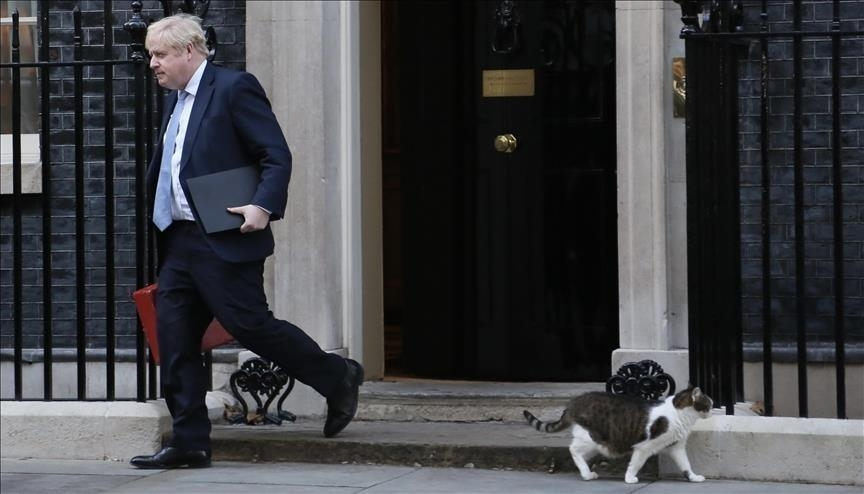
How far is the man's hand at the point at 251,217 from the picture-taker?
6.41 meters

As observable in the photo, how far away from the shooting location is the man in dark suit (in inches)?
257

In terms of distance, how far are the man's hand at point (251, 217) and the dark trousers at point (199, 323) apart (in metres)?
0.18

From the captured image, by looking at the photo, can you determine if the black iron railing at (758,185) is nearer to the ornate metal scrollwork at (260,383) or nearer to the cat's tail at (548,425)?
the cat's tail at (548,425)

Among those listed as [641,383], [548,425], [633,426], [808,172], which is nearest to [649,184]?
[808,172]

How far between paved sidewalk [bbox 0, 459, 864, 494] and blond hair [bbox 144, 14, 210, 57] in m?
1.68

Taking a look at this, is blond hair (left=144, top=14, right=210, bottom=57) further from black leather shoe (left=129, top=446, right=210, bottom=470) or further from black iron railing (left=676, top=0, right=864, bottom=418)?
black iron railing (left=676, top=0, right=864, bottom=418)

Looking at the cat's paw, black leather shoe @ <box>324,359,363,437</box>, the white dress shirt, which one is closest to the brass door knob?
black leather shoe @ <box>324,359,363,437</box>

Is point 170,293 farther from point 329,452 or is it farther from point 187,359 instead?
point 329,452

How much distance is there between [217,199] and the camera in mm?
6473

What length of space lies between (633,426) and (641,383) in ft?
3.04

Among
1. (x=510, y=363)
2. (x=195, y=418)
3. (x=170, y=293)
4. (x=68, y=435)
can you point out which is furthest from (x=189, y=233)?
(x=510, y=363)

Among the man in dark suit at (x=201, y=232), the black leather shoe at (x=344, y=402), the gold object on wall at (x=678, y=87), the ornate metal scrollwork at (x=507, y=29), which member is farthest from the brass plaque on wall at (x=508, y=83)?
the man in dark suit at (x=201, y=232)

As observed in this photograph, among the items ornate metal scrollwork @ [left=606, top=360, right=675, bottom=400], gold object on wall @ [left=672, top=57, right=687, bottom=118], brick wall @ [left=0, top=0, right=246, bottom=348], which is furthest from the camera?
brick wall @ [left=0, top=0, right=246, bottom=348]

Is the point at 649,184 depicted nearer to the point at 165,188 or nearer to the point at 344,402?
the point at 344,402
